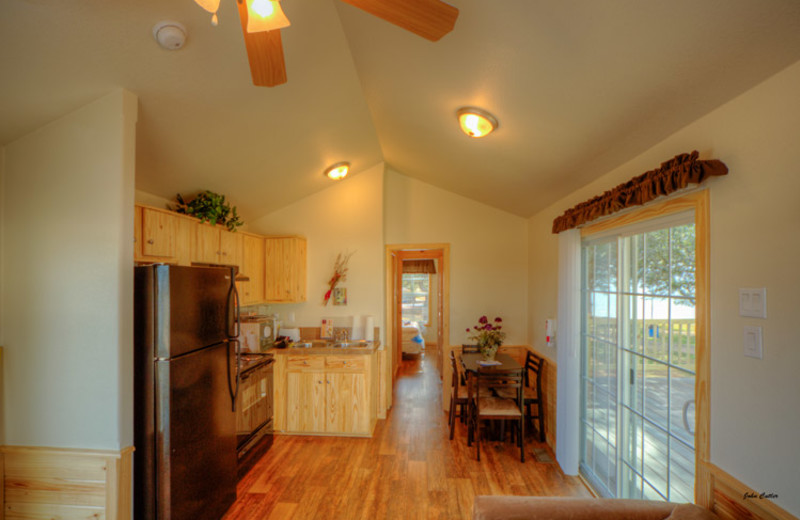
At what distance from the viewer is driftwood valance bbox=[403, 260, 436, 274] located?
340 inches

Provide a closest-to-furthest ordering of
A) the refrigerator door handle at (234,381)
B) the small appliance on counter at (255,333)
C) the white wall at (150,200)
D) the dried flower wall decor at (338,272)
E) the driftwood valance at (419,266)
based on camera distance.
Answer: the refrigerator door handle at (234,381) → the white wall at (150,200) → the small appliance on counter at (255,333) → the dried flower wall decor at (338,272) → the driftwood valance at (419,266)

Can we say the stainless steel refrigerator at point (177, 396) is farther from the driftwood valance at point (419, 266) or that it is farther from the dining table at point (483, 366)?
the driftwood valance at point (419, 266)

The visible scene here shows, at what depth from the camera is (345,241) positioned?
443cm

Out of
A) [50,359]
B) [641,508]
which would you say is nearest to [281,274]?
[50,359]

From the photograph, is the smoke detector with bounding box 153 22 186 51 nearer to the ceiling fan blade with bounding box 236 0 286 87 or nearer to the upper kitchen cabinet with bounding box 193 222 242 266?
the ceiling fan blade with bounding box 236 0 286 87

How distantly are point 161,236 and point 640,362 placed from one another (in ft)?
11.1

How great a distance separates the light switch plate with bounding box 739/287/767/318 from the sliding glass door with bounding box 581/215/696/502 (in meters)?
0.36

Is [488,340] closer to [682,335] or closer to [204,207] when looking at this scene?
[682,335]

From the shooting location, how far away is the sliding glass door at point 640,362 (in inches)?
71.1

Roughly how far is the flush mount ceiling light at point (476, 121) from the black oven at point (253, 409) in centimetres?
260

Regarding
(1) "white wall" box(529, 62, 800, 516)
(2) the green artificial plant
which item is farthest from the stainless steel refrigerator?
(1) "white wall" box(529, 62, 800, 516)

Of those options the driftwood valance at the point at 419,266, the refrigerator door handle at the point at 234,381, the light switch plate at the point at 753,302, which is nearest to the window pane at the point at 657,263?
the light switch plate at the point at 753,302

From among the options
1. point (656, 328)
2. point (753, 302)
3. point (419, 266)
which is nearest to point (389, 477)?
point (656, 328)

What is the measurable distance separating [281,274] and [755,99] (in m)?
4.09
